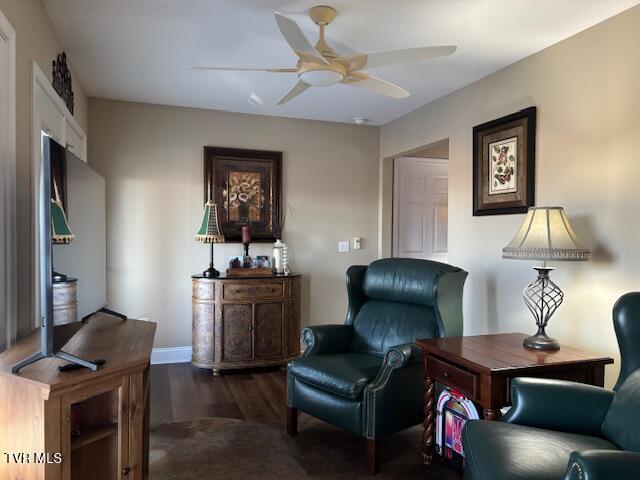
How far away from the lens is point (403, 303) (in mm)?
3035

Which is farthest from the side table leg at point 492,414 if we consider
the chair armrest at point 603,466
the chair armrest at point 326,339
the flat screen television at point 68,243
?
the flat screen television at point 68,243

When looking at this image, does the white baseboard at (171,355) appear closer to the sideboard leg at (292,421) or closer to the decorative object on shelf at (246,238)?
the decorative object on shelf at (246,238)

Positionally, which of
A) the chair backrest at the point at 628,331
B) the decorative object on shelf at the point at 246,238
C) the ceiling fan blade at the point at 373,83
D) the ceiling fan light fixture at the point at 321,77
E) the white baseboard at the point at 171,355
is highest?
the ceiling fan blade at the point at 373,83

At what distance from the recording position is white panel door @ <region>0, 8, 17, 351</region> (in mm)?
1857

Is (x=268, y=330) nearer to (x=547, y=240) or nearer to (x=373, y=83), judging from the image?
(x=373, y=83)

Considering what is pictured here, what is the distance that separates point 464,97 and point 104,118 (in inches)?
123

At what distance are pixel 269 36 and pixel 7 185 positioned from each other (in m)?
1.62

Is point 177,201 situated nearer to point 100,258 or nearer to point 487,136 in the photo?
point 100,258

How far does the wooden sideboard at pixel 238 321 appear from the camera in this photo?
398 centimetres

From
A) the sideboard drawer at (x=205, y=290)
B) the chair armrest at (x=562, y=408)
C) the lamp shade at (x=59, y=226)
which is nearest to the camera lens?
the lamp shade at (x=59, y=226)

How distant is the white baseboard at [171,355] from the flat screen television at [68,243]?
2118 millimetres

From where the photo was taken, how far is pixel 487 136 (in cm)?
338

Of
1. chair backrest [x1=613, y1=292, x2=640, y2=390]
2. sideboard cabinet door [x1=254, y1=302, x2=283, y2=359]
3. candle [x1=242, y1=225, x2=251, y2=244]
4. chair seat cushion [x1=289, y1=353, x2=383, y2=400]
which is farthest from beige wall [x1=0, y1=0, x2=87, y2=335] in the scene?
chair backrest [x1=613, y1=292, x2=640, y2=390]

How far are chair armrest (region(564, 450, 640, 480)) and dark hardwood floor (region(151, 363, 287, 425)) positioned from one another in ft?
6.99
